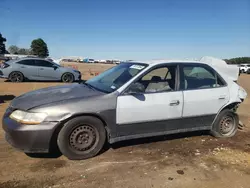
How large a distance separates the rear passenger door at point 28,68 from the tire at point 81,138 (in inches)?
456

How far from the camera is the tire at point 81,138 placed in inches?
154

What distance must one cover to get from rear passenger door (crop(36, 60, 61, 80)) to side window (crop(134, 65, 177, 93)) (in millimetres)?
11133

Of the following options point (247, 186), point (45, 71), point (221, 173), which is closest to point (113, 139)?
point (221, 173)

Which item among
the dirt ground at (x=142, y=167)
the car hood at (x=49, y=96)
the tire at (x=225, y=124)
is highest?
the car hood at (x=49, y=96)

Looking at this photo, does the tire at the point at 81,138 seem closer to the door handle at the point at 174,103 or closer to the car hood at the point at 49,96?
the car hood at the point at 49,96

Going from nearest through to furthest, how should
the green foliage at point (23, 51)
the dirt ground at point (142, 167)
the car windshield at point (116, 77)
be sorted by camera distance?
1. the dirt ground at point (142, 167)
2. the car windshield at point (116, 77)
3. the green foliage at point (23, 51)

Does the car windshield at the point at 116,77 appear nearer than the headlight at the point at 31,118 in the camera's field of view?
No

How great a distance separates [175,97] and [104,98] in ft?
4.42

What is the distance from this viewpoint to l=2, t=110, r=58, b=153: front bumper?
146 inches

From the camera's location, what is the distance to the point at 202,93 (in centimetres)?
493

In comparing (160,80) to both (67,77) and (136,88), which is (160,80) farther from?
(67,77)

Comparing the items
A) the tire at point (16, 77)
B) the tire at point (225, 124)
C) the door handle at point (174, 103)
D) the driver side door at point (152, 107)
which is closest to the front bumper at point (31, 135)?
the driver side door at point (152, 107)

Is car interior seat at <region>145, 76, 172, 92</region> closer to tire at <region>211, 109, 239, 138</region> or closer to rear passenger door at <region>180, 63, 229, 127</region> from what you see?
rear passenger door at <region>180, 63, 229, 127</region>

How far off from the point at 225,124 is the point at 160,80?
1765mm
